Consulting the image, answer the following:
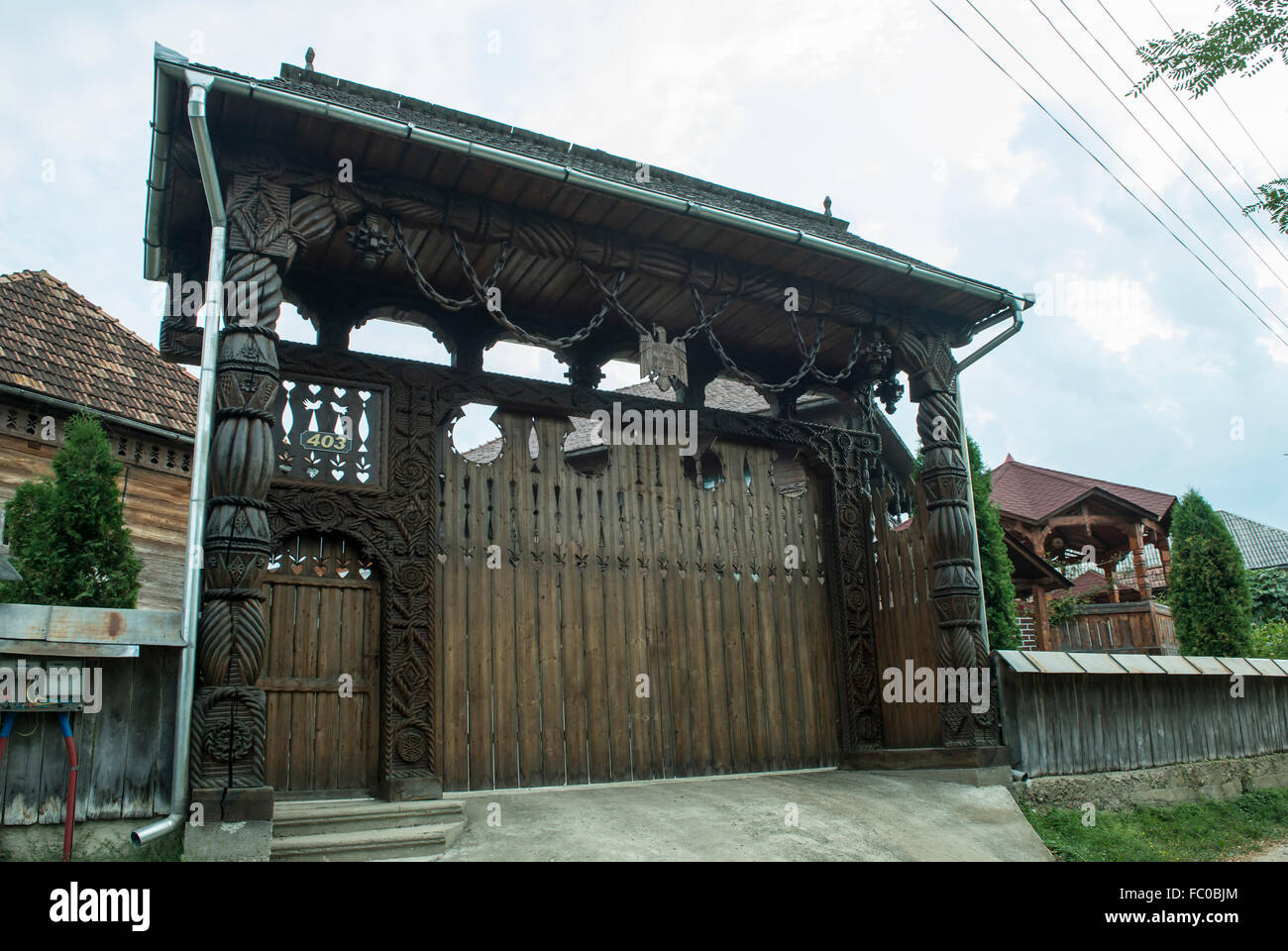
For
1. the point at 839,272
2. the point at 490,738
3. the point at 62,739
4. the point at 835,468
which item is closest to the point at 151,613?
the point at 62,739

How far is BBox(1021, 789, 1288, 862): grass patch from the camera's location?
23.0 ft

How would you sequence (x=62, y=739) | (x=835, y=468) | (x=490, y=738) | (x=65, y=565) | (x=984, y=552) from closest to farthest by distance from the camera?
1. (x=62, y=739)
2. (x=65, y=565)
3. (x=490, y=738)
4. (x=835, y=468)
5. (x=984, y=552)

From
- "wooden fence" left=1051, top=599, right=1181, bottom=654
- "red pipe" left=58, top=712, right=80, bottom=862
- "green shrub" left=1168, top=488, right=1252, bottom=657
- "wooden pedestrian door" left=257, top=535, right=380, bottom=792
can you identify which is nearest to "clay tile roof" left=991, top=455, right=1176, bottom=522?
"wooden fence" left=1051, top=599, right=1181, bottom=654

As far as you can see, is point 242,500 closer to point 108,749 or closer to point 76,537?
point 76,537

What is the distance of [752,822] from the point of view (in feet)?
21.0

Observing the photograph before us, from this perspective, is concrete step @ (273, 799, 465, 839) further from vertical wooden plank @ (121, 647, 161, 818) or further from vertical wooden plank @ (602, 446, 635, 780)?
vertical wooden plank @ (602, 446, 635, 780)

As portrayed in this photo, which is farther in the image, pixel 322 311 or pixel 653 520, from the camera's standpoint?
pixel 653 520

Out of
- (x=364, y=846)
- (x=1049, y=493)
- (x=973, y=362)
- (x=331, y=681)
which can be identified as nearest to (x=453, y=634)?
(x=331, y=681)

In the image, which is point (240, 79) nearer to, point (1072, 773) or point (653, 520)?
point (653, 520)

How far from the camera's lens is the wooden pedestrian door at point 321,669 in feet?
22.2

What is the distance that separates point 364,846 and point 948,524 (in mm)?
5133

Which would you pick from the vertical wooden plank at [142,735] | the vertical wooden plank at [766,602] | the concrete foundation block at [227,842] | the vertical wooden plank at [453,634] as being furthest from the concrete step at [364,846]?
the vertical wooden plank at [766,602]
